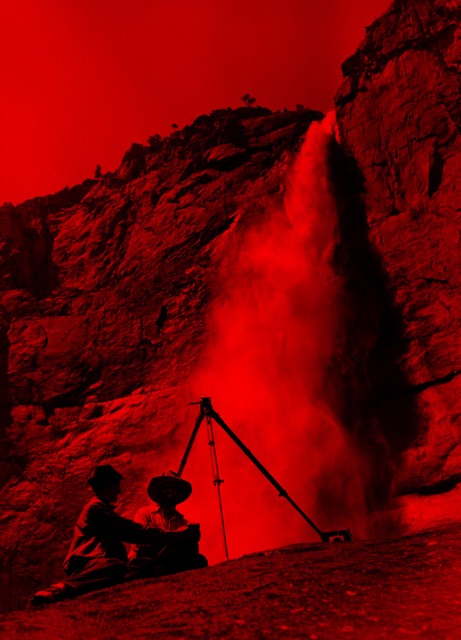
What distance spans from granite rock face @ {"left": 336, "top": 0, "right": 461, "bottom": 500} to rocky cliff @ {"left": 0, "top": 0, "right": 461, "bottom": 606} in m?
0.04

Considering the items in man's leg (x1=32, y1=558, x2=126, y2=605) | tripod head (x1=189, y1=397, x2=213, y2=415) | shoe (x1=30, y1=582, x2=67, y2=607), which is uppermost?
tripod head (x1=189, y1=397, x2=213, y2=415)

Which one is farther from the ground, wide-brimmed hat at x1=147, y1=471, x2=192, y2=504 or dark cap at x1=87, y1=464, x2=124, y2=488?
wide-brimmed hat at x1=147, y1=471, x2=192, y2=504

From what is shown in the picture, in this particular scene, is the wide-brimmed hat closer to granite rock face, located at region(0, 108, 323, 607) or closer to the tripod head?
the tripod head

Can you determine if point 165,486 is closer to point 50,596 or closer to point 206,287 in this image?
point 50,596

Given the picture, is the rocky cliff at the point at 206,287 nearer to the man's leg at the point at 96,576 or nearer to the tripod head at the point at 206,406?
the tripod head at the point at 206,406

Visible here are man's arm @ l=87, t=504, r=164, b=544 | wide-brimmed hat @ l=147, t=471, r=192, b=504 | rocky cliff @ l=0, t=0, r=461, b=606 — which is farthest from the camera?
rocky cliff @ l=0, t=0, r=461, b=606

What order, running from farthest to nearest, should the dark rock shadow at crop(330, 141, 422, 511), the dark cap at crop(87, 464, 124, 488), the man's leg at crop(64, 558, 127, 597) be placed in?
the dark rock shadow at crop(330, 141, 422, 511), the dark cap at crop(87, 464, 124, 488), the man's leg at crop(64, 558, 127, 597)

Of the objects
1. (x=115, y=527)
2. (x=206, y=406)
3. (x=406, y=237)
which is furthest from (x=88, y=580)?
(x=406, y=237)

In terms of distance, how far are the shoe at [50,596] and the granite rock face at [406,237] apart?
8.18 metres

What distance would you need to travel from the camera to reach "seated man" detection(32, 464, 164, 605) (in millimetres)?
4480

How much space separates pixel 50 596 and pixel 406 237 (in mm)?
11542

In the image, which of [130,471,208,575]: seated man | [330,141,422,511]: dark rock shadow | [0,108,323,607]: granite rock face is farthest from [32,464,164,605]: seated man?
[0,108,323,607]: granite rock face

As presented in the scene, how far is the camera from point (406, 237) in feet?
45.1

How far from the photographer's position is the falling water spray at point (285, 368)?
11094mm
